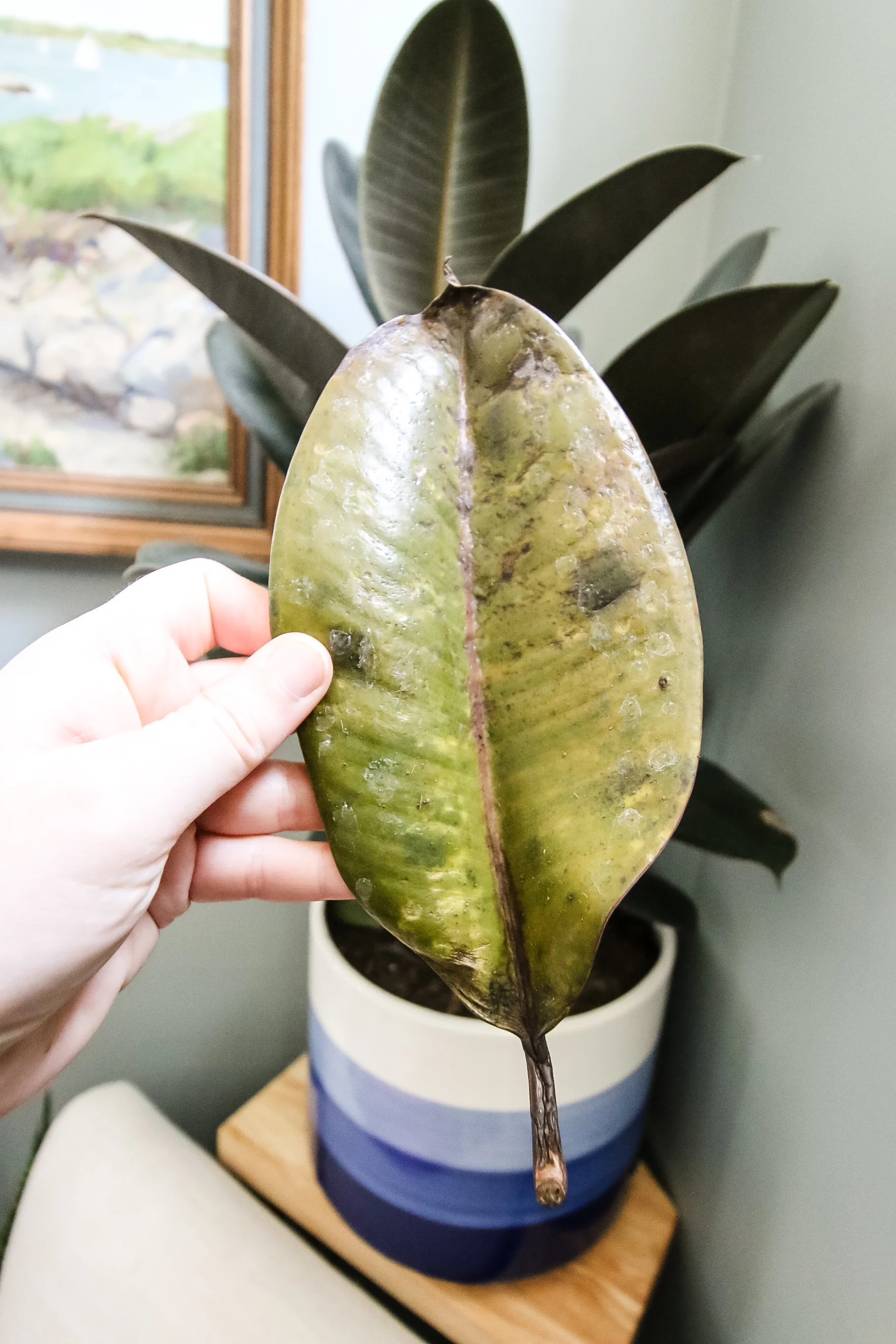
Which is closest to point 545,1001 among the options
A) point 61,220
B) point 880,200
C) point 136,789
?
point 136,789

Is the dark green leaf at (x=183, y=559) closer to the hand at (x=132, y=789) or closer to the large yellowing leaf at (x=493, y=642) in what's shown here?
the hand at (x=132, y=789)

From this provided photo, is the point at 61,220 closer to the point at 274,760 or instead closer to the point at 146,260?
the point at 146,260

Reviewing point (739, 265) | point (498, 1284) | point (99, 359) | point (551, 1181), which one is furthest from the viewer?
point (99, 359)

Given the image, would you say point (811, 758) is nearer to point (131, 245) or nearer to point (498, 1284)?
point (498, 1284)

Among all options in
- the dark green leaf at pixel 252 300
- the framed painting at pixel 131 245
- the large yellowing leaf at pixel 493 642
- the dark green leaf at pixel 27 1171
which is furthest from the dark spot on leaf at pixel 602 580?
the dark green leaf at pixel 27 1171

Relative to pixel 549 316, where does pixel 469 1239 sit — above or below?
below

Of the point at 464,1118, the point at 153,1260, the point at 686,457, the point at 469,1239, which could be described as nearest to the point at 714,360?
the point at 686,457

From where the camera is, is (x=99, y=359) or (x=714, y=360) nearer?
(x=714, y=360)
